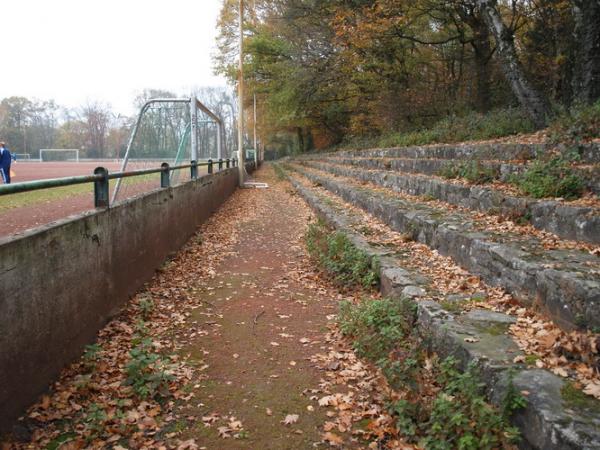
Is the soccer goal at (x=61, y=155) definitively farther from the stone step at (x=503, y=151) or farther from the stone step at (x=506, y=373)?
the stone step at (x=506, y=373)

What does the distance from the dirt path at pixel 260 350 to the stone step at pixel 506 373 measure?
96 cm

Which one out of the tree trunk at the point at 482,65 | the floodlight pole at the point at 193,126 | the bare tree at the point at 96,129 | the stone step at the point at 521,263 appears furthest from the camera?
the bare tree at the point at 96,129

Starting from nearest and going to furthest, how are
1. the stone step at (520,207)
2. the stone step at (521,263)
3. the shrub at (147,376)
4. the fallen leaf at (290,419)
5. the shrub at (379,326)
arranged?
1. the stone step at (521,263)
2. the fallen leaf at (290,419)
3. the shrub at (147,376)
4. the shrub at (379,326)
5. the stone step at (520,207)

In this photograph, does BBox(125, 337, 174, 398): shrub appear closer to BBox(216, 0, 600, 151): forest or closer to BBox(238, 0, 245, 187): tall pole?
BBox(216, 0, 600, 151): forest

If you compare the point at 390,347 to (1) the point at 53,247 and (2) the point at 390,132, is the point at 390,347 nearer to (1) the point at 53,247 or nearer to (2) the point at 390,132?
(1) the point at 53,247

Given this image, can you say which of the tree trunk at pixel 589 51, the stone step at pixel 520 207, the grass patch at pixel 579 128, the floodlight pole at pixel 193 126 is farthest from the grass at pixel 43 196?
the tree trunk at pixel 589 51

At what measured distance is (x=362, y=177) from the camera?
12.4 meters

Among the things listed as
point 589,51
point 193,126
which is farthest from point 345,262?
point 193,126

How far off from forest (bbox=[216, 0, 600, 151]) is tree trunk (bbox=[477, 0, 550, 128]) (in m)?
0.02

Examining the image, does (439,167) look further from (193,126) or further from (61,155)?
(61,155)

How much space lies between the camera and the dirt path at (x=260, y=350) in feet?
9.43

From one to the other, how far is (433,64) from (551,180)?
16.7 metres

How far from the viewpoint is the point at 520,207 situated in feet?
15.9

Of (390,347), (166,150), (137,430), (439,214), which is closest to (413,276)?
(390,347)
